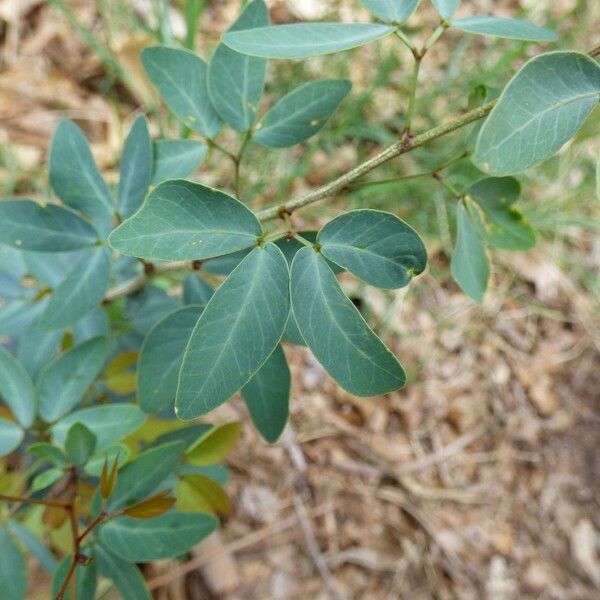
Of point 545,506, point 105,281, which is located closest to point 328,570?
point 545,506

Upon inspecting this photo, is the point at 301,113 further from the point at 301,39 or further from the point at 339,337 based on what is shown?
the point at 339,337

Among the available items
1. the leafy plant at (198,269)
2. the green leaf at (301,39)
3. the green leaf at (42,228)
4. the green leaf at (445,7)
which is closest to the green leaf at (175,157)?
the leafy plant at (198,269)

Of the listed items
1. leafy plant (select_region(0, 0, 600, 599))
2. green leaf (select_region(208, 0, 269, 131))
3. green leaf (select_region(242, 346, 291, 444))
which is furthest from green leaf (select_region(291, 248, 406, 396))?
green leaf (select_region(208, 0, 269, 131))

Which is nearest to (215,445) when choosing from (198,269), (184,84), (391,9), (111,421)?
(111,421)

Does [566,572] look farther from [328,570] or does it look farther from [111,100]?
[111,100]

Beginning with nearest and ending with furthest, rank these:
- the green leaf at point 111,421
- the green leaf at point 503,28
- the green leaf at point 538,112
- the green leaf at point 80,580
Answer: the green leaf at point 538,112 → the green leaf at point 503,28 → the green leaf at point 80,580 → the green leaf at point 111,421

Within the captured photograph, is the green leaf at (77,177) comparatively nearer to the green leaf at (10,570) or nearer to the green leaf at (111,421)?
the green leaf at (111,421)
